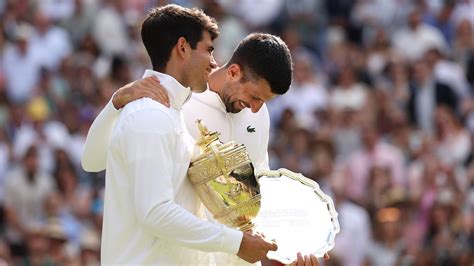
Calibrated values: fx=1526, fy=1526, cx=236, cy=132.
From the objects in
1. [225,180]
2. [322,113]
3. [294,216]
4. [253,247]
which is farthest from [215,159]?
[322,113]

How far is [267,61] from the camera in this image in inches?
282

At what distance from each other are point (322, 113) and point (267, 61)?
767cm

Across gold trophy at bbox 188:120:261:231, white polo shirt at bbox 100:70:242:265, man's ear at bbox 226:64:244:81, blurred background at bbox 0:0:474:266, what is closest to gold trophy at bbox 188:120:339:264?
gold trophy at bbox 188:120:261:231

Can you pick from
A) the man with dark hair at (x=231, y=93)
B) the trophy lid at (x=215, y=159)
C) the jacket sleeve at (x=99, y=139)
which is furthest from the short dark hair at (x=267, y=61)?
the jacket sleeve at (x=99, y=139)

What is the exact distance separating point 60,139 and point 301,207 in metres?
7.31

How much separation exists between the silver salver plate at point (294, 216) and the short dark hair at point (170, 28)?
2.76 ft

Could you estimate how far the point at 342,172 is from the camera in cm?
1400

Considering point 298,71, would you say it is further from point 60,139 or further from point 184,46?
point 184,46

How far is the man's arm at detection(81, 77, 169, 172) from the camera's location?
6.79m

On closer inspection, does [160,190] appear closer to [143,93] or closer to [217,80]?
[143,93]

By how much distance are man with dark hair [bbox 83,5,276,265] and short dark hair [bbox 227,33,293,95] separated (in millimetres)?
274

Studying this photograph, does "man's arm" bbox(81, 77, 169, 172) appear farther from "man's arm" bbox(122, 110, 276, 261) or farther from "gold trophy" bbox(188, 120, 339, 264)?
"gold trophy" bbox(188, 120, 339, 264)

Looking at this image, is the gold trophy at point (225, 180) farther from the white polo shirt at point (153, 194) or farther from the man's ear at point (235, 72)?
the man's ear at point (235, 72)

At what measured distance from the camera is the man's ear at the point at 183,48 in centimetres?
680
